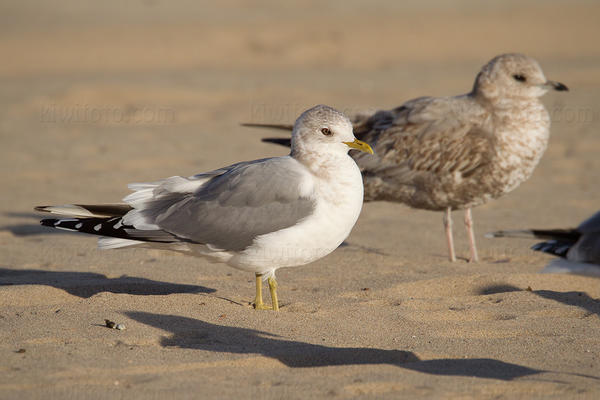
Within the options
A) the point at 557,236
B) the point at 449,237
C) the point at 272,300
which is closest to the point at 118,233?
the point at 272,300

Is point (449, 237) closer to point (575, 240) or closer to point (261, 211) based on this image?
point (575, 240)

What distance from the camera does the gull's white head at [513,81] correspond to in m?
7.12

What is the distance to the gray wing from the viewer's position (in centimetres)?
498

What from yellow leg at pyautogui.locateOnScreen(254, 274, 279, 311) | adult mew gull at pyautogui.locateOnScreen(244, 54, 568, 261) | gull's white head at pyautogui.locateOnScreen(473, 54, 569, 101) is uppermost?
gull's white head at pyautogui.locateOnScreen(473, 54, 569, 101)

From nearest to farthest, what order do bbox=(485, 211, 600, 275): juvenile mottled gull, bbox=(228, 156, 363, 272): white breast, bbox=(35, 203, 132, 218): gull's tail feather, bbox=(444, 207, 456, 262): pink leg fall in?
bbox=(228, 156, 363, 272): white breast, bbox=(35, 203, 132, 218): gull's tail feather, bbox=(485, 211, 600, 275): juvenile mottled gull, bbox=(444, 207, 456, 262): pink leg

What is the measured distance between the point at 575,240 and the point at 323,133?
2140 mm

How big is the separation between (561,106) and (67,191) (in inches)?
350

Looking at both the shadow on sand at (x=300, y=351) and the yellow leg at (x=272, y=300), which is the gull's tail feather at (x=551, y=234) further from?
the shadow on sand at (x=300, y=351)

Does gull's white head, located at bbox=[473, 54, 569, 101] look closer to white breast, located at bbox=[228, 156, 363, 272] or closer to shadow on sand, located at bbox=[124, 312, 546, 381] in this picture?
white breast, located at bbox=[228, 156, 363, 272]

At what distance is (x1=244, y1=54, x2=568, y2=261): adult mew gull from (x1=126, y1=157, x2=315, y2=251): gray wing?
2.15 metres

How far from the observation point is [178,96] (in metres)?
16.3

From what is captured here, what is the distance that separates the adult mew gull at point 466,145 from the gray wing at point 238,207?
2152 millimetres

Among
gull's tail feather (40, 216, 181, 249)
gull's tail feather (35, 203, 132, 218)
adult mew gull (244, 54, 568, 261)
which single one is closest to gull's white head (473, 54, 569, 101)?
adult mew gull (244, 54, 568, 261)

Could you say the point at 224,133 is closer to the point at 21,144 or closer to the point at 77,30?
the point at 21,144
